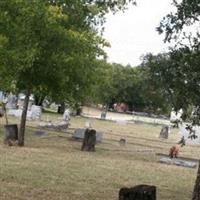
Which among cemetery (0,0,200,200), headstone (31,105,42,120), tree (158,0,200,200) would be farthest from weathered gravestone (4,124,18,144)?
headstone (31,105,42,120)

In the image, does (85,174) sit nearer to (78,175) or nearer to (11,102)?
(78,175)

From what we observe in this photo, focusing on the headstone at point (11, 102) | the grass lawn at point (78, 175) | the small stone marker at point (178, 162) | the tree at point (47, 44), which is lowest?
the grass lawn at point (78, 175)

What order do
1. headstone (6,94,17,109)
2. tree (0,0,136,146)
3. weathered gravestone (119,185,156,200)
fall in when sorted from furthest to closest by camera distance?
headstone (6,94,17,109), tree (0,0,136,146), weathered gravestone (119,185,156,200)

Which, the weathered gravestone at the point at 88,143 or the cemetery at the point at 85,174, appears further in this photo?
the weathered gravestone at the point at 88,143

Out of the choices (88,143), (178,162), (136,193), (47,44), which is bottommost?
(178,162)

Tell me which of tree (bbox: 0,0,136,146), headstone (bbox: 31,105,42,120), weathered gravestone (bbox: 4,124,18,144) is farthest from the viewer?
headstone (bbox: 31,105,42,120)

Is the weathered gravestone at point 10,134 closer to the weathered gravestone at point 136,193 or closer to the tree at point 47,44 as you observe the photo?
the tree at point 47,44

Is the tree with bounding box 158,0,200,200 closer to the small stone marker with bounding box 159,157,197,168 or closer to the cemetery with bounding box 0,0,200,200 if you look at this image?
the cemetery with bounding box 0,0,200,200

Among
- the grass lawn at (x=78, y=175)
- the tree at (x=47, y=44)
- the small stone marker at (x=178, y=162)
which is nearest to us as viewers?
the grass lawn at (x=78, y=175)

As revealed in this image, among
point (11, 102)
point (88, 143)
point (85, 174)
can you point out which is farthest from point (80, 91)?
point (11, 102)

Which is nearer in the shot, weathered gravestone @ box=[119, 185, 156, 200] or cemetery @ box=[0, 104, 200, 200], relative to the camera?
weathered gravestone @ box=[119, 185, 156, 200]

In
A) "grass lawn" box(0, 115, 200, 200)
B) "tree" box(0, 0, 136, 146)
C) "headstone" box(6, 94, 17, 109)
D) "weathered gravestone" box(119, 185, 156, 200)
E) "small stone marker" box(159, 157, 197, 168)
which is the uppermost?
"tree" box(0, 0, 136, 146)

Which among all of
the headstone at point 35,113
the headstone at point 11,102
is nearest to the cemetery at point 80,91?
the headstone at point 35,113

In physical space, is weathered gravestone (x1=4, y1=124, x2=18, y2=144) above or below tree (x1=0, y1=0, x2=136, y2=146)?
below
